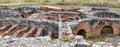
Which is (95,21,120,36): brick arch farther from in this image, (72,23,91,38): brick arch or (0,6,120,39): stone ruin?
(72,23,91,38): brick arch

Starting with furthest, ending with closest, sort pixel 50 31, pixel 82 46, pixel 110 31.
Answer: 1. pixel 110 31
2. pixel 50 31
3. pixel 82 46

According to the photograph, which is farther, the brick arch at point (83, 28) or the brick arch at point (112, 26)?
the brick arch at point (112, 26)

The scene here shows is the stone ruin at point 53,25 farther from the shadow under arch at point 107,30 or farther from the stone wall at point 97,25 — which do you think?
the shadow under arch at point 107,30

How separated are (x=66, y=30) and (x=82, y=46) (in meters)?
4.31

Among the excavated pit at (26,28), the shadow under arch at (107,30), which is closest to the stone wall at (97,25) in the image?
the shadow under arch at (107,30)

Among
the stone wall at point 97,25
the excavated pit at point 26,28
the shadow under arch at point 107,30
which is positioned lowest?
the shadow under arch at point 107,30

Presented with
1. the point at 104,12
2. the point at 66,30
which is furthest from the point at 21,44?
the point at 104,12

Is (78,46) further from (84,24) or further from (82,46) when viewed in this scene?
(84,24)

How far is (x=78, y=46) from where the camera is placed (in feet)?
30.7

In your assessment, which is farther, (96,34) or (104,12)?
(104,12)

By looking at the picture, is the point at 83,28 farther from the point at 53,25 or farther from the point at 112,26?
the point at 53,25

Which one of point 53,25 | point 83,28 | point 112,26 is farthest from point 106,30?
point 53,25

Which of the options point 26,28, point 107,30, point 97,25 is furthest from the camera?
point 107,30

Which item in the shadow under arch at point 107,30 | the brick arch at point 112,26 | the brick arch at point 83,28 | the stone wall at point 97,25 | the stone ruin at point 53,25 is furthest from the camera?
the shadow under arch at point 107,30
